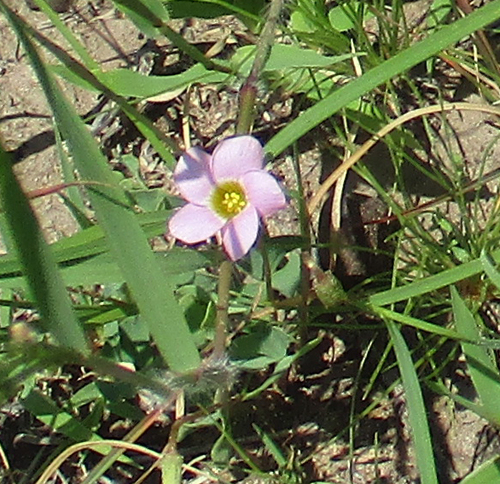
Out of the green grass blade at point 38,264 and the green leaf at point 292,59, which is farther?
the green leaf at point 292,59

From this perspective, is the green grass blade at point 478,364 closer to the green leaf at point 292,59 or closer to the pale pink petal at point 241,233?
the pale pink petal at point 241,233

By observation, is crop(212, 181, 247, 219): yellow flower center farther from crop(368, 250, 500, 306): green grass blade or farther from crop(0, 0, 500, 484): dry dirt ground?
crop(0, 0, 500, 484): dry dirt ground

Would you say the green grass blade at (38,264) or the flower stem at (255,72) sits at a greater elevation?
the flower stem at (255,72)

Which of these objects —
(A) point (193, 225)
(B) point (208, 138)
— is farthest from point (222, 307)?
(B) point (208, 138)

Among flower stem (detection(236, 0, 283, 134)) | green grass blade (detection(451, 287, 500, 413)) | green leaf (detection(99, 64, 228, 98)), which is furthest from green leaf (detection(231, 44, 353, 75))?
green grass blade (detection(451, 287, 500, 413))

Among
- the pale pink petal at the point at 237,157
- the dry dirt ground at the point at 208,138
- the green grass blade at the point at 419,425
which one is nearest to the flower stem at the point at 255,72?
the pale pink petal at the point at 237,157

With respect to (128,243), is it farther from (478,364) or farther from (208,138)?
(208,138)

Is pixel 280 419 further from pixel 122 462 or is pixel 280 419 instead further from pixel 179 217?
pixel 179 217
